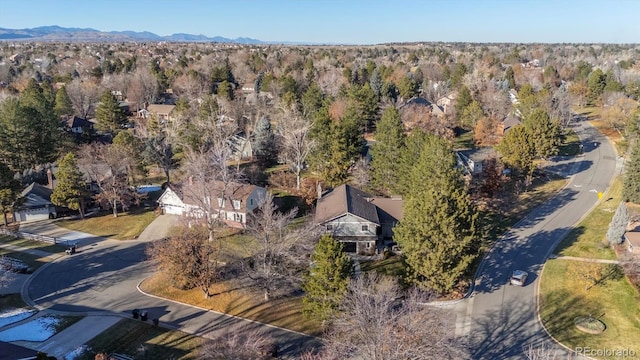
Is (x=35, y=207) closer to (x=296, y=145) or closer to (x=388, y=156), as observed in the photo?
(x=296, y=145)

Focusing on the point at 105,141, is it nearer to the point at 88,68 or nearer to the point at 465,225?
the point at 465,225

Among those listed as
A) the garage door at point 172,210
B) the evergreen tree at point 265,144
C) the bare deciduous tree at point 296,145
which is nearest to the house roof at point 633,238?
the bare deciduous tree at point 296,145

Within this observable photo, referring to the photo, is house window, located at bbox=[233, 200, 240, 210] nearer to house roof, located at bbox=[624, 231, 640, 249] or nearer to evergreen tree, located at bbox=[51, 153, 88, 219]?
evergreen tree, located at bbox=[51, 153, 88, 219]

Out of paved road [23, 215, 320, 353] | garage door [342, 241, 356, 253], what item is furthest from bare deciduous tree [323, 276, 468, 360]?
garage door [342, 241, 356, 253]

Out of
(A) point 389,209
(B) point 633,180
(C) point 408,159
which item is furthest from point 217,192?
(B) point 633,180

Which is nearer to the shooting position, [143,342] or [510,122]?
[143,342]

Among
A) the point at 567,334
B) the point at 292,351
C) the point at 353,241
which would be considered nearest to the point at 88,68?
the point at 353,241
